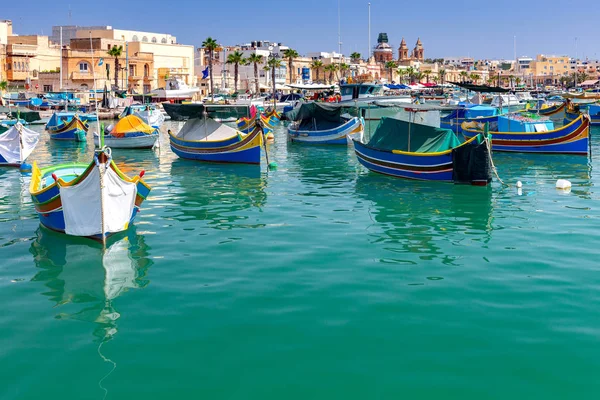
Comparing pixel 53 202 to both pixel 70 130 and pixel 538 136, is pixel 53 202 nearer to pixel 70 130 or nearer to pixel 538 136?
pixel 538 136

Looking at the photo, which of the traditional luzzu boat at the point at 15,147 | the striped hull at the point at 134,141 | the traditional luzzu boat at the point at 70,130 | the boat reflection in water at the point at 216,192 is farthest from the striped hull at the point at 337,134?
the traditional luzzu boat at the point at 15,147

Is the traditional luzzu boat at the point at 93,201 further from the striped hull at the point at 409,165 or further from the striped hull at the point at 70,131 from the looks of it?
the striped hull at the point at 70,131

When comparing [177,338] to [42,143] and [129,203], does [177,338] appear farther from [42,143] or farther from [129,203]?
[42,143]

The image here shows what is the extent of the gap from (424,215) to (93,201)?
9124 mm

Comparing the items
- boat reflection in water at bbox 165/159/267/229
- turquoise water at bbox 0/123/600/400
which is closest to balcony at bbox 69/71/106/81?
boat reflection in water at bbox 165/159/267/229

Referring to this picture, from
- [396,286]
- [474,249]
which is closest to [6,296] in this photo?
[396,286]

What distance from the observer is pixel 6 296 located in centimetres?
1191

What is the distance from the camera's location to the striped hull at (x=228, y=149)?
102 ft

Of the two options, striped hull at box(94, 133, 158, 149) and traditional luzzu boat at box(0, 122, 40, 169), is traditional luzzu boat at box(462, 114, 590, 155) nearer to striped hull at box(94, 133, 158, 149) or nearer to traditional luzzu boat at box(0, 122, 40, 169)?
striped hull at box(94, 133, 158, 149)

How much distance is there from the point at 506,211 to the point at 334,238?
251 inches

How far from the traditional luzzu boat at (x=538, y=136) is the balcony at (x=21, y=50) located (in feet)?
269

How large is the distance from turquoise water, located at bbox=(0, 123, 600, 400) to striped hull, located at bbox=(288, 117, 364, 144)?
68.7 ft

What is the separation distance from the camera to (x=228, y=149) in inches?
1262

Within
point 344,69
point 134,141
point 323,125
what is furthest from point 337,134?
point 344,69
